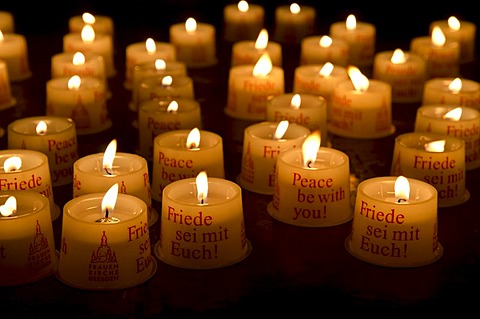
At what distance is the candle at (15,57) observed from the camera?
9.36 ft

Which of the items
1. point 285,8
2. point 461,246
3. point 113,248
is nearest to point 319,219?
point 461,246

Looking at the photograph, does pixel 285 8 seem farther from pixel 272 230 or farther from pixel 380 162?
pixel 272 230

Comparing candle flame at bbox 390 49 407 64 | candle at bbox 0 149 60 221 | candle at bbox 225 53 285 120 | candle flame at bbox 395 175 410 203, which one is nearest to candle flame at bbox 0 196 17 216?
candle at bbox 0 149 60 221

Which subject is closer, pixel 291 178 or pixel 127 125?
pixel 291 178

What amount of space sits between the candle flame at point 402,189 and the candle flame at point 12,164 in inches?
27.3

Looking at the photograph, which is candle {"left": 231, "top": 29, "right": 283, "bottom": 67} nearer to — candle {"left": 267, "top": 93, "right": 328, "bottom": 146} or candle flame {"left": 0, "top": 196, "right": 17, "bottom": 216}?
candle {"left": 267, "top": 93, "right": 328, "bottom": 146}

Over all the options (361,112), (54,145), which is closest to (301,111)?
(361,112)

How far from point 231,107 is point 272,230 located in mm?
698

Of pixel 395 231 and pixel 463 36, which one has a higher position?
pixel 463 36

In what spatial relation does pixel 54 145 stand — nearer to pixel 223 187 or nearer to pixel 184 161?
pixel 184 161

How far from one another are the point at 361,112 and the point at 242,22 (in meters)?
0.91

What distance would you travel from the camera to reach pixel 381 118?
246 cm

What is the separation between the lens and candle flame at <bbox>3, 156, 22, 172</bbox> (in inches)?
79.5

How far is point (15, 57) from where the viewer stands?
9.39 feet
